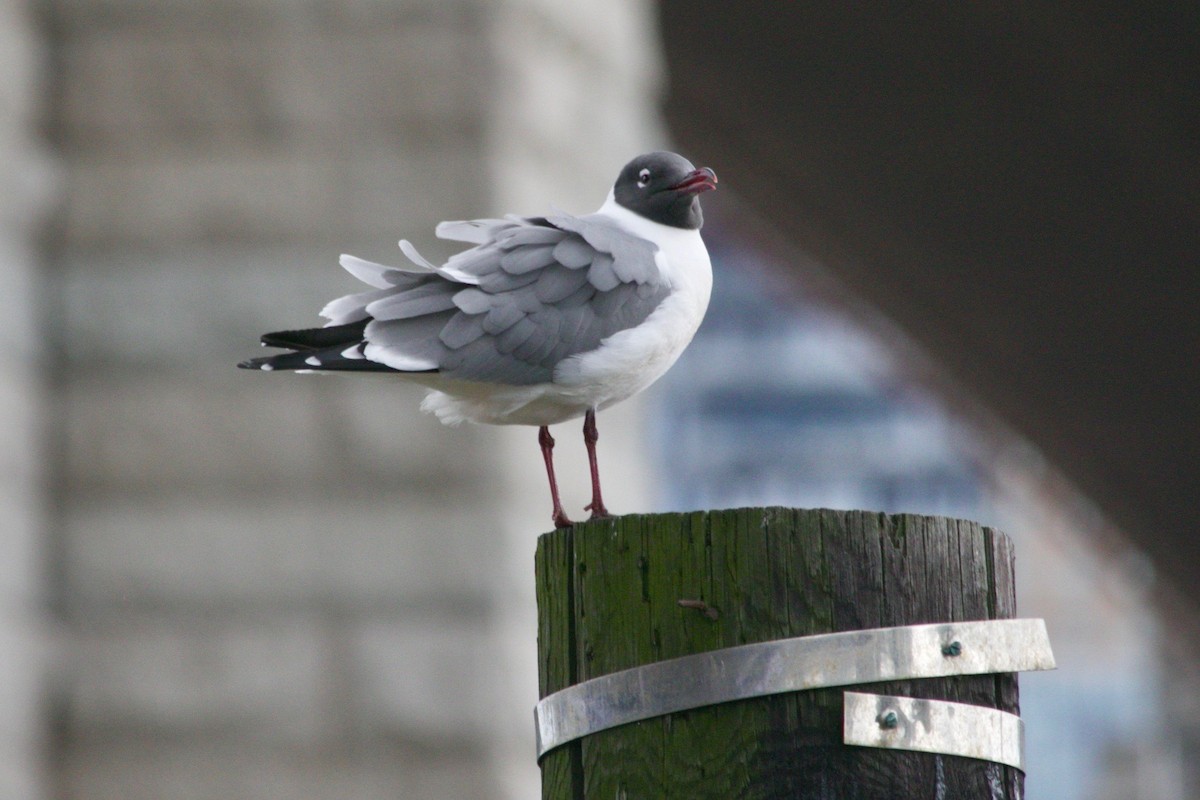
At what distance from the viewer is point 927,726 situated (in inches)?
90.9

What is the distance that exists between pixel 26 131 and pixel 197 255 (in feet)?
1.79

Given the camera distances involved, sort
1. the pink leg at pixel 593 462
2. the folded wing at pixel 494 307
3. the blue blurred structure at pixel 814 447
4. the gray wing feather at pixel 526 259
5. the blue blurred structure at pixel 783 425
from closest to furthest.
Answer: the folded wing at pixel 494 307, the gray wing feather at pixel 526 259, the pink leg at pixel 593 462, the blue blurred structure at pixel 814 447, the blue blurred structure at pixel 783 425

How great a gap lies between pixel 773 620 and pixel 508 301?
0.96 meters

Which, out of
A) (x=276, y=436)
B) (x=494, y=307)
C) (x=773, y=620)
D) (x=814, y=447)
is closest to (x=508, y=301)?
(x=494, y=307)

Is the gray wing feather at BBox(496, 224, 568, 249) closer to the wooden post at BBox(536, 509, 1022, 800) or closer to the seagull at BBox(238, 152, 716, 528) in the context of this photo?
the seagull at BBox(238, 152, 716, 528)

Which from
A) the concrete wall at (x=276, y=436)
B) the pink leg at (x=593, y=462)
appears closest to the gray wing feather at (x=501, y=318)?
the pink leg at (x=593, y=462)

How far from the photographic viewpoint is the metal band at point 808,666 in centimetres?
229

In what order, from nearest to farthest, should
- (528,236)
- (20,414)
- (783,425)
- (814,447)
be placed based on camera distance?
(528,236)
(20,414)
(814,447)
(783,425)

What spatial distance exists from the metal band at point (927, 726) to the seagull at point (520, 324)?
100 cm

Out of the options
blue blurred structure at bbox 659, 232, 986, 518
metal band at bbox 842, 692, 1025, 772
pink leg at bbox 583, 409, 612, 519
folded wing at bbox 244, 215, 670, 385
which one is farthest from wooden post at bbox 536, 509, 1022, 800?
blue blurred structure at bbox 659, 232, 986, 518

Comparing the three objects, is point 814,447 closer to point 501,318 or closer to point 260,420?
point 260,420

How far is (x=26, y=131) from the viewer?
468cm

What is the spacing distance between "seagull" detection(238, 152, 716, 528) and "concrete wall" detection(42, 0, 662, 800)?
4.03 ft

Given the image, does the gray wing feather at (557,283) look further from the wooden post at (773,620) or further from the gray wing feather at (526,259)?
the wooden post at (773,620)
